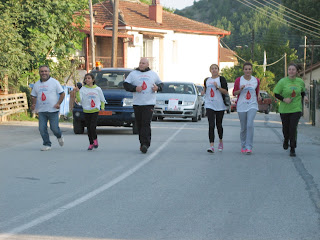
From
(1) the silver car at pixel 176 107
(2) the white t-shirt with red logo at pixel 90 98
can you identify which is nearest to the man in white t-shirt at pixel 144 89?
(2) the white t-shirt with red logo at pixel 90 98

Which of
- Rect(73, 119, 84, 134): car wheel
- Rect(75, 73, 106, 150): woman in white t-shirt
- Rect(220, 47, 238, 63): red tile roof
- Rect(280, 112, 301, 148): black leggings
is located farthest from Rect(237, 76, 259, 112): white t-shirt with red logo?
Rect(220, 47, 238, 63): red tile roof

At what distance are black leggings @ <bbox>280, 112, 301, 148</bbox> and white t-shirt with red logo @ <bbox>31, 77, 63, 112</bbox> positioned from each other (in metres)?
4.63

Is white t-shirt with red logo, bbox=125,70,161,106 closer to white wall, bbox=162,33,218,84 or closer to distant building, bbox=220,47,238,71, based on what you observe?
white wall, bbox=162,33,218,84

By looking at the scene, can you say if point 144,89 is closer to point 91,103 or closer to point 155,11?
point 91,103

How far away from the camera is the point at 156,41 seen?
56.6 m

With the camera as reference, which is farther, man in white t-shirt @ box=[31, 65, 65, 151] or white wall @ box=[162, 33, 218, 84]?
white wall @ box=[162, 33, 218, 84]

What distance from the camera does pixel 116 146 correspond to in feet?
50.1

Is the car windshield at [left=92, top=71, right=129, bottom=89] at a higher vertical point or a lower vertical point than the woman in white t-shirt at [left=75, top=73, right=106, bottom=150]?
higher

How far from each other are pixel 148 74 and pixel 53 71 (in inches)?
652

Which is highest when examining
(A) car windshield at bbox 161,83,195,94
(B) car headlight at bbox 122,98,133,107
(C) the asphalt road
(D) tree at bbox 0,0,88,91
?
(D) tree at bbox 0,0,88,91

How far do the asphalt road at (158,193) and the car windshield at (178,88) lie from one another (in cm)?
1295

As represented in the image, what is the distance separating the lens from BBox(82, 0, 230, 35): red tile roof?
53.5 metres

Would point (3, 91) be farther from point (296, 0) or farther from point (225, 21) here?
point (225, 21)

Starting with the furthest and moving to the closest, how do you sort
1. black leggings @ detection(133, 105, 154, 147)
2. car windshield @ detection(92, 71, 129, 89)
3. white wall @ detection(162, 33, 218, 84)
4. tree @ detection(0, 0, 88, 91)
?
white wall @ detection(162, 33, 218, 84) → tree @ detection(0, 0, 88, 91) → car windshield @ detection(92, 71, 129, 89) → black leggings @ detection(133, 105, 154, 147)
